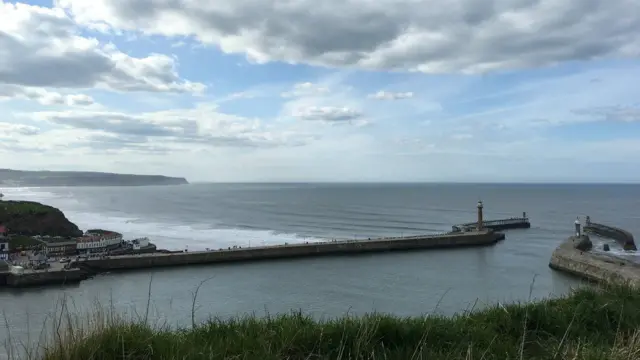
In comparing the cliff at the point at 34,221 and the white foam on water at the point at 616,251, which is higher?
the cliff at the point at 34,221

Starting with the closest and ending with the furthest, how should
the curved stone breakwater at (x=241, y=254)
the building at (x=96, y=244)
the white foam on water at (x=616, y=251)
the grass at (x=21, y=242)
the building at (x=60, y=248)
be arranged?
the curved stone breakwater at (x=241, y=254) → the white foam on water at (x=616, y=251) → the building at (x=60, y=248) → the grass at (x=21, y=242) → the building at (x=96, y=244)

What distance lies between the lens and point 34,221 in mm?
48844

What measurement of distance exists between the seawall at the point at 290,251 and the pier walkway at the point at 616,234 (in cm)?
1018

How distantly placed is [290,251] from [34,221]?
2925 cm

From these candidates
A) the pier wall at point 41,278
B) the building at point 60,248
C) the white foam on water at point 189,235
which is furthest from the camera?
the white foam on water at point 189,235

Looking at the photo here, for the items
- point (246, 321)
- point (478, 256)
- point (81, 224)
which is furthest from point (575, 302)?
point (81, 224)

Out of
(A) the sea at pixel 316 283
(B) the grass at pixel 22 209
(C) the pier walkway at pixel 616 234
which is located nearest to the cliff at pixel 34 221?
(B) the grass at pixel 22 209

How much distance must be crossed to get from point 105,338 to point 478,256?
37.2 meters

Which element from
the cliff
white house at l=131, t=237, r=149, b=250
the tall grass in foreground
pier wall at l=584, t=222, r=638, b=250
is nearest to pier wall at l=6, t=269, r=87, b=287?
white house at l=131, t=237, r=149, b=250

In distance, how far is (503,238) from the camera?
47.5 m

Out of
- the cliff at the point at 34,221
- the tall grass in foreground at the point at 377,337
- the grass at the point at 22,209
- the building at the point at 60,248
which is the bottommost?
the building at the point at 60,248

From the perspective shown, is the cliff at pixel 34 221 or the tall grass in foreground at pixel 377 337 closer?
the tall grass in foreground at pixel 377 337

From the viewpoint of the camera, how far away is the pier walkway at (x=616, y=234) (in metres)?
39.9

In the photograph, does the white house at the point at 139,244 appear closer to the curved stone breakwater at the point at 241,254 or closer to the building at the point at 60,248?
the building at the point at 60,248
